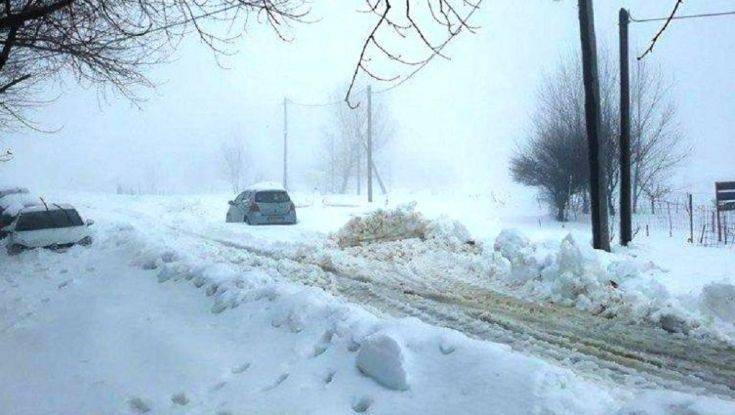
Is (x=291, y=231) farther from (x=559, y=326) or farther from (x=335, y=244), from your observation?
(x=559, y=326)

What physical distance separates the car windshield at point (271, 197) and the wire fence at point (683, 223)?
36.0 ft

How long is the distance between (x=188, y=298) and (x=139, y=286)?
146 cm

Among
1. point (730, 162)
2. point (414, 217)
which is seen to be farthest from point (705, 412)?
point (730, 162)

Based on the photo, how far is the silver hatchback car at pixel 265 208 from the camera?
1814 cm

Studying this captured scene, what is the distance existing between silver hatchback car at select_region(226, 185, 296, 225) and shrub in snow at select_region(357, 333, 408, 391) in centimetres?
1460

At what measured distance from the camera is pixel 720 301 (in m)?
6.32

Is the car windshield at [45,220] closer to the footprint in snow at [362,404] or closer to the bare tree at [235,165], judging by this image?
the footprint in snow at [362,404]

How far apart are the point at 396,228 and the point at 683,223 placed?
564 inches

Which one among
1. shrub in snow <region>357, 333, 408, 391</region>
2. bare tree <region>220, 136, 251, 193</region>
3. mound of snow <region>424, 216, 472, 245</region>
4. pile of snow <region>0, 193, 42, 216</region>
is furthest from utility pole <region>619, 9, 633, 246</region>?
bare tree <region>220, 136, 251, 193</region>

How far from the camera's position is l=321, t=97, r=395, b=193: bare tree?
5116cm

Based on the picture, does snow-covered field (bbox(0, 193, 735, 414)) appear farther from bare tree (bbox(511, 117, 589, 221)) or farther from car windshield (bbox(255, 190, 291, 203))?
bare tree (bbox(511, 117, 589, 221))

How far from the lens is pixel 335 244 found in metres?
13.4

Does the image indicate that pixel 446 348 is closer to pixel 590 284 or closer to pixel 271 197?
pixel 590 284

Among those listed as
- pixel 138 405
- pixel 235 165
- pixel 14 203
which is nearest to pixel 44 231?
pixel 14 203
